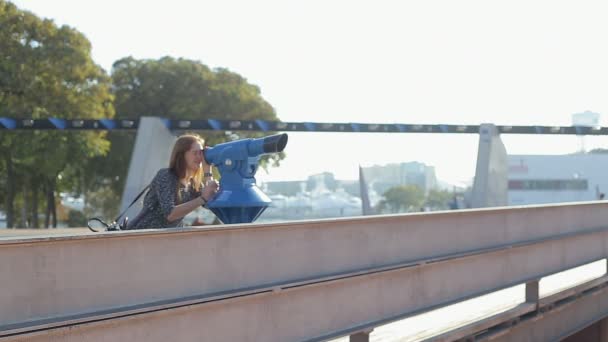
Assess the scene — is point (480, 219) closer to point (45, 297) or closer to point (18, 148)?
point (45, 297)

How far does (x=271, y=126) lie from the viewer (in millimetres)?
17016

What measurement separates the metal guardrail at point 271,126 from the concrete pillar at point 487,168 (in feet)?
0.95

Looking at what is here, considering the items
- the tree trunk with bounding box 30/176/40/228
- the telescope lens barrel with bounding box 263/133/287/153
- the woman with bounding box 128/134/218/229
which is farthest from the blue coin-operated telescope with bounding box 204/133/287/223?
the tree trunk with bounding box 30/176/40/228

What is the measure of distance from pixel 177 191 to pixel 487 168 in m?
13.2

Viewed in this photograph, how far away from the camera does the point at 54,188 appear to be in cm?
4728

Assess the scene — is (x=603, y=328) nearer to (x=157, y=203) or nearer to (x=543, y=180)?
(x=157, y=203)

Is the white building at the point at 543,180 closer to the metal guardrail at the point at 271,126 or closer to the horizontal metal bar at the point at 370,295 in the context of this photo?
the metal guardrail at the point at 271,126

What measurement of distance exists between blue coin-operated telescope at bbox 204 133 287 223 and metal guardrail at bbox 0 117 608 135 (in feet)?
26.4

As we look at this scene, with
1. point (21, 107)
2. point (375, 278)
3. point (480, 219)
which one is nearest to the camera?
point (375, 278)

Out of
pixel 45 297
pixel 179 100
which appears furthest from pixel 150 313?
pixel 179 100

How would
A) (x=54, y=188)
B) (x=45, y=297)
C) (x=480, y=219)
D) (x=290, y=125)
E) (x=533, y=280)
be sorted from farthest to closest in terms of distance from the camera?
(x=54, y=188)
(x=290, y=125)
(x=533, y=280)
(x=480, y=219)
(x=45, y=297)

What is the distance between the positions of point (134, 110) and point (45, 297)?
5346 cm

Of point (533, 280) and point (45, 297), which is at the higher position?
point (45, 297)

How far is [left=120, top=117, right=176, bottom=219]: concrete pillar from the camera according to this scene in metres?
14.6
